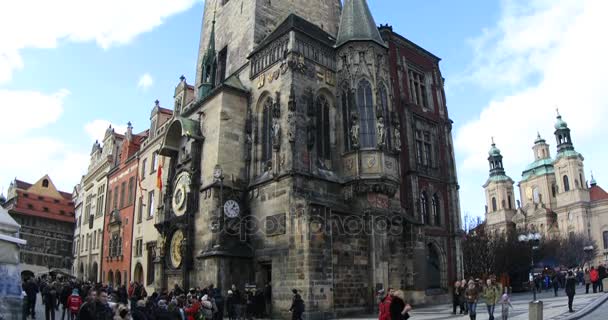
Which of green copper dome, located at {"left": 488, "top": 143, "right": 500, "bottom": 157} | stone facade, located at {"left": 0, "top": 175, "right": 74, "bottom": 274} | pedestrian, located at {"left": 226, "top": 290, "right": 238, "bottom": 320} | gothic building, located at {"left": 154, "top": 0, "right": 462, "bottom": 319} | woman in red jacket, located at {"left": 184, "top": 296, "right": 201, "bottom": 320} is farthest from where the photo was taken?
green copper dome, located at {"left": 488, "top": 143, "right": 500, "bottom": 157}

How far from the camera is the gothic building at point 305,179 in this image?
2059 centimetres

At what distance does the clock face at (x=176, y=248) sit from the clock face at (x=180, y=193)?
1.11 meters

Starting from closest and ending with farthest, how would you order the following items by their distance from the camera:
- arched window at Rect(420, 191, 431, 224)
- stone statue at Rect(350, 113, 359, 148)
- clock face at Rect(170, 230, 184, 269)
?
stone statue at Rect(350, 113, 359, 148) → clock face at Rect(170, 230, 184, 269) → arched window at Rect(420, 191, 431, 224)

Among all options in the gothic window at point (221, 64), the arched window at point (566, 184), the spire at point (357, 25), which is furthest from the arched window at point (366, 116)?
the arched window at point (566, 184)

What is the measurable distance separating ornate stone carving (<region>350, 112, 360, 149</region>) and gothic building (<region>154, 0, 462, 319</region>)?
86 millimetres

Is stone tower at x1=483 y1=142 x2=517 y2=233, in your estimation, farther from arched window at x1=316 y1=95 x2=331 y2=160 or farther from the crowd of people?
the crowd of people

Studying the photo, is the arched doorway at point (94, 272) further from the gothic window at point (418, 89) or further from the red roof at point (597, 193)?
the red roof at point (597, 193)

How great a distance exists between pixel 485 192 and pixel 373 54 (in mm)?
98297

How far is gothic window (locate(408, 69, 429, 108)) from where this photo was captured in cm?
3025

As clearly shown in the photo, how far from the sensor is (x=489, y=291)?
48.6 feet

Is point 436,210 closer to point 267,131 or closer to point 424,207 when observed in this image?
point 424,207

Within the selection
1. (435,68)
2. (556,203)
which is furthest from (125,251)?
(556,203)

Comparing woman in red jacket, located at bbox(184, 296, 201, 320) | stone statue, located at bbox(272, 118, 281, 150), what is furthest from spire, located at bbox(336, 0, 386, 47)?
woman in red jacket, located at bbox(184, 296, 201, 320)

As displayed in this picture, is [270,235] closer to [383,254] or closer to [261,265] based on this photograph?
[261,265]
